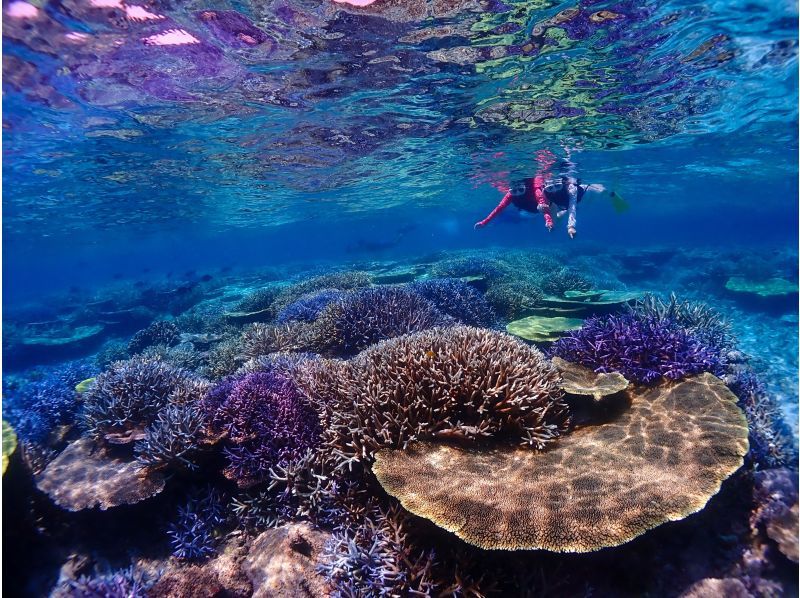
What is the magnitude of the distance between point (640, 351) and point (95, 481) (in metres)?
7.98

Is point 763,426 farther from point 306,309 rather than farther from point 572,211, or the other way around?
point 306,309

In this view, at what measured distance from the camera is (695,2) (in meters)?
8.48

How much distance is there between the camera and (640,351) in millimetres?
5730

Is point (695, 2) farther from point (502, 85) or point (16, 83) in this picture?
point (16, 83)

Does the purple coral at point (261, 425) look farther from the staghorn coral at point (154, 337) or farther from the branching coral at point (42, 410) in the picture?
the staghorn coral at point (154, 337)

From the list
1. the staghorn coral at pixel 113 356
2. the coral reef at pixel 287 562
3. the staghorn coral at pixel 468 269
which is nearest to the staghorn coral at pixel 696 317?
the staghorn coral at pixel 468 269

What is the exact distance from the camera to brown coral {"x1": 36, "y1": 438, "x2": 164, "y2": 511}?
482 centimetres

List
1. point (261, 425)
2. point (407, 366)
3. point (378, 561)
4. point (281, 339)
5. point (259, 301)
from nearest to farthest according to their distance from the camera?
point (378, 561) < point (407, 366) < point (261, 425) < point (281, 339) < point (259, 301)

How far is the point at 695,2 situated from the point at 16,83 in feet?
58.8

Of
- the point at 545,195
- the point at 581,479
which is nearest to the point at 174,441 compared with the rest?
the point at 581,479

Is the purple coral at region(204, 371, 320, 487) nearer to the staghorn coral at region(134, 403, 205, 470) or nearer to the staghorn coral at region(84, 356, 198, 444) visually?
the staghorn coral at region(134, 403, 205, 470)

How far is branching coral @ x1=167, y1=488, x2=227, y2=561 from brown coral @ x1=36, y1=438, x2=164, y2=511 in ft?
1.57

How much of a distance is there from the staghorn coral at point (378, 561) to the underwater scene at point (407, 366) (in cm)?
3

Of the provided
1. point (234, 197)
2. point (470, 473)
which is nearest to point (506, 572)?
point (470, 473)
